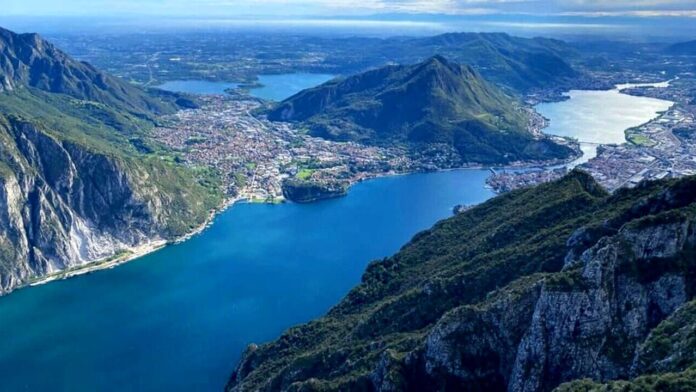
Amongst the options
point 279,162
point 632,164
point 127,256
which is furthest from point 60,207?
point 632,164

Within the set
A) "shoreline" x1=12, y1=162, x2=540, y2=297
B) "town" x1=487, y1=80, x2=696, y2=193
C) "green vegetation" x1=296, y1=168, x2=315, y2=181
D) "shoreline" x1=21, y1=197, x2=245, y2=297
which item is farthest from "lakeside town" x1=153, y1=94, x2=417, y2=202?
"town" x1=487, y1=80, x2=696, y2=193

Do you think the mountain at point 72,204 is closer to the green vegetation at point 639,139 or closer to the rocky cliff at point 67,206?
the rocky cliff at point 67,206

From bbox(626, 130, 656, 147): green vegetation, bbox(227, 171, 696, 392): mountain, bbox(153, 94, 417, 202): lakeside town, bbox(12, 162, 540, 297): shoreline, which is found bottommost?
bbox(12, 162, 540, 297): shoreline

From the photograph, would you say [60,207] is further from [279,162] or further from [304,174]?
[279,162]

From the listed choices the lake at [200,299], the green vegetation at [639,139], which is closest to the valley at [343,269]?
the lake at [200,299]

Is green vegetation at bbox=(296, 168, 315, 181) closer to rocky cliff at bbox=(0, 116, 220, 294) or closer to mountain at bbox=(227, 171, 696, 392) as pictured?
rocky cliff at bbox=(0, 116, 220, 294)
